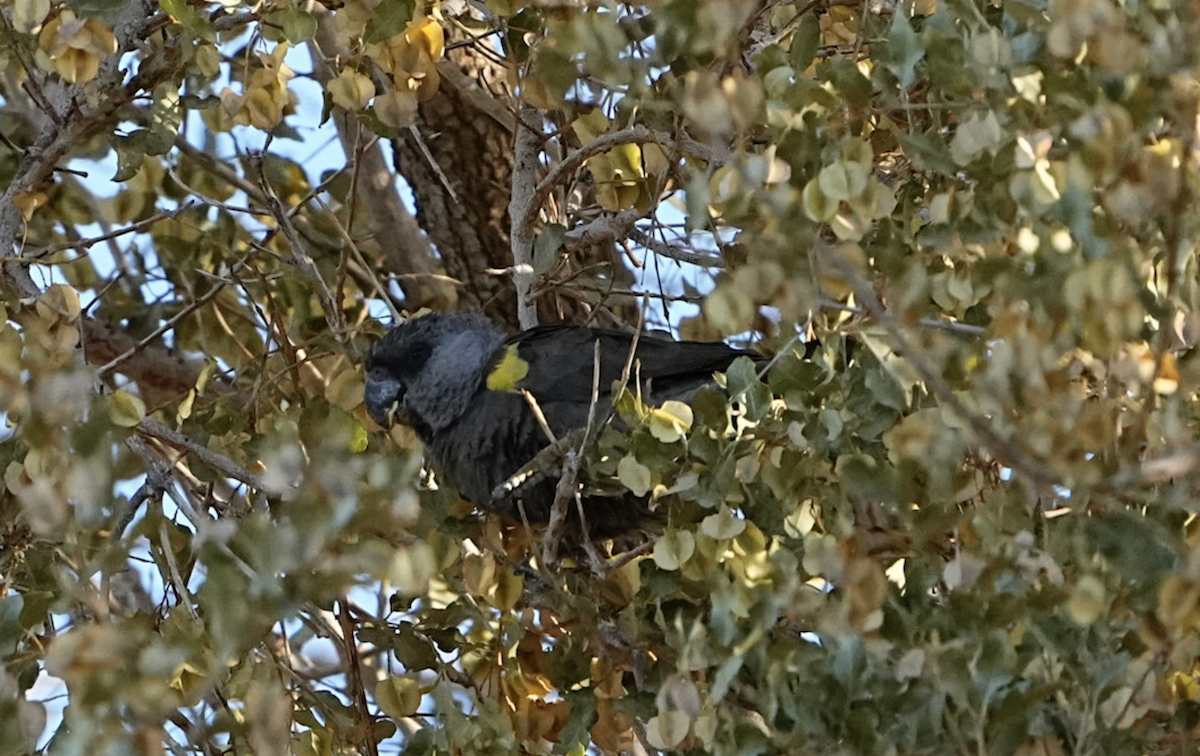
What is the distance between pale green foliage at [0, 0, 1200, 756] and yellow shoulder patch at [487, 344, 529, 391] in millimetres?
542

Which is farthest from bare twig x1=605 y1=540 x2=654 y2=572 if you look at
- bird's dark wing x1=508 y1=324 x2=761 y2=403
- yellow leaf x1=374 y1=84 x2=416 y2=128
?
yellow leaf x1=374 y1=84 x2=416 y2=128

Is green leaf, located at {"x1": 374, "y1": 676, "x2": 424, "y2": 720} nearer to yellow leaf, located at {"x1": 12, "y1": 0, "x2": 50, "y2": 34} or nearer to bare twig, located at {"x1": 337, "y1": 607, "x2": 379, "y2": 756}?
bare twig, located at {"x1": 337, "y1": 607, "x2": 379, "y2": 756}

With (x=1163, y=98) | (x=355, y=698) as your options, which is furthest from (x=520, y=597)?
(x=1163, y=98)

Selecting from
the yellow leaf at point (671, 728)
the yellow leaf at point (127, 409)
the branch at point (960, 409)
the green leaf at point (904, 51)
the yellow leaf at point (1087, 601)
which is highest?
the yellow leaf at point (127, 409)

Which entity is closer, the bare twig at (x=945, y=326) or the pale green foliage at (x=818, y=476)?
the pale green foliage at (x=818, y=476)

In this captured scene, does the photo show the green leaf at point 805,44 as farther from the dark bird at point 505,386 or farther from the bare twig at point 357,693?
the bare twig at point 357,693

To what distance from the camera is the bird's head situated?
2.22m

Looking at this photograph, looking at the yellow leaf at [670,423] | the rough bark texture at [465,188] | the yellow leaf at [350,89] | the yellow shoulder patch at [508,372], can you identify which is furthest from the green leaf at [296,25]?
the rough bark texture at [465,188]

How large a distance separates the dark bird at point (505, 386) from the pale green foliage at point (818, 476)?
1.34 ft

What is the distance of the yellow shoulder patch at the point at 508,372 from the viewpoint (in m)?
2.14

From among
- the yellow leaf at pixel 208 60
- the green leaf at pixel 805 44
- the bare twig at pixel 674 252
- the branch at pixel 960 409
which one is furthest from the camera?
the bare twig at pixel 674 252

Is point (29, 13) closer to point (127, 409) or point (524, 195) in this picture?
point (127, 409)

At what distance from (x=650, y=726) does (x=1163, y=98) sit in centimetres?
68

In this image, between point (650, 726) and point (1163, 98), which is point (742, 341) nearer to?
point (650, 726)
